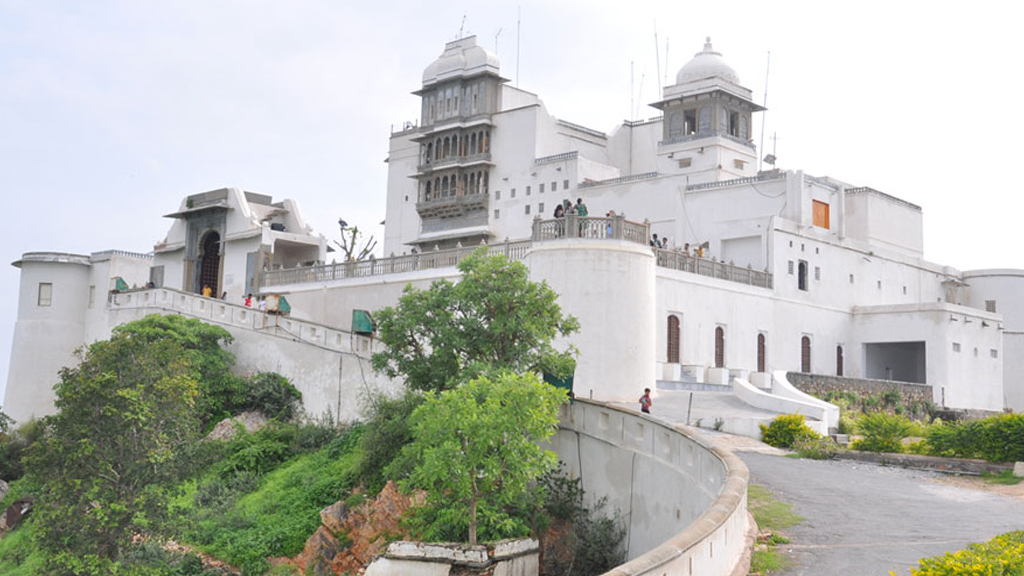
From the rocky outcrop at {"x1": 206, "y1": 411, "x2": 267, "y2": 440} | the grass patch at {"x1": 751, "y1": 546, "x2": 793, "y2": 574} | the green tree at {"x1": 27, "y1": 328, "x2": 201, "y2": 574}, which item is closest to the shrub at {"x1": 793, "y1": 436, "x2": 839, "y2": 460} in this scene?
the grass patch at {"x1": 751, "y1": 546, "x2": 793, "y2": 574}

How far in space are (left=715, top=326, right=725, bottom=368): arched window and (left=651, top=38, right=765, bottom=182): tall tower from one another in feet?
45.1

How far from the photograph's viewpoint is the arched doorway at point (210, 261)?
48125mm

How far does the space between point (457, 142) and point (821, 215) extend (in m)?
20.7

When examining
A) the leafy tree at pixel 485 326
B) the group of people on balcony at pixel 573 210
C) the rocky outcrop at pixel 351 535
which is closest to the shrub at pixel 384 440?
the rocky outcrop at pixel 351 535

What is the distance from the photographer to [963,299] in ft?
178

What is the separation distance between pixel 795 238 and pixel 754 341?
226 inches

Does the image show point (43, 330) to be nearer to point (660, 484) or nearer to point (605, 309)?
point (605, 309)

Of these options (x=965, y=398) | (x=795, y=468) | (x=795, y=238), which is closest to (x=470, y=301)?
(x=795, y=468)

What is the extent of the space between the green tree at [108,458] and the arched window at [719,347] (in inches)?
784

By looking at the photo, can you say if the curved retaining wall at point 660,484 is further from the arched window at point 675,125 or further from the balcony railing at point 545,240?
the arched window at point 675,125

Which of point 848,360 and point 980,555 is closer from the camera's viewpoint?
point 980,555

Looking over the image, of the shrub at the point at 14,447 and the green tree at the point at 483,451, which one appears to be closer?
the green tree at the point at 483,451

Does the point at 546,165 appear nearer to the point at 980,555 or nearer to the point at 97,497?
the point at 97,497

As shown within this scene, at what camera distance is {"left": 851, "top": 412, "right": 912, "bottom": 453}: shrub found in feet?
77.9
